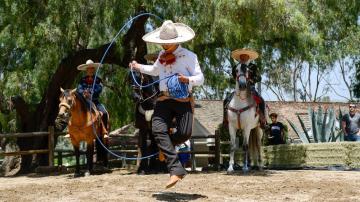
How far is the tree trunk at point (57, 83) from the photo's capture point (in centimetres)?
1360

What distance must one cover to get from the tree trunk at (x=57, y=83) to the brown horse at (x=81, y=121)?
2429 millimetres

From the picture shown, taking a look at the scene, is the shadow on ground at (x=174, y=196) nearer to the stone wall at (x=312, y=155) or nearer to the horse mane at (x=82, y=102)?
the horse mane at (x=82, y=102)

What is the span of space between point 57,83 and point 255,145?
597 centimetres

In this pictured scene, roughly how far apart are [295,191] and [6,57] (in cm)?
1183

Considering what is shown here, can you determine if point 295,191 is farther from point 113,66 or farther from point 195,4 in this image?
point 113,66

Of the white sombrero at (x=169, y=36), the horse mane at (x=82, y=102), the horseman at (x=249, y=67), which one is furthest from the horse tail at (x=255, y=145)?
the white sombrero at (x=169, y=36)

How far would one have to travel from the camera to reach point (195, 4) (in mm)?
12477

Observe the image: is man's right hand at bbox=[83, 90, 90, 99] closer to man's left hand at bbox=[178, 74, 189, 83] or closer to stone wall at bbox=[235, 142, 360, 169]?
man's left hand at bbox=[178, 74, 189, 83]

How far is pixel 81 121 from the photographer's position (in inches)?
438

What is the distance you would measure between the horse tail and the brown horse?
A: 10.7ft

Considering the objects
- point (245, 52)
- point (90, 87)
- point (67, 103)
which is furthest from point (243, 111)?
point (67, 103)

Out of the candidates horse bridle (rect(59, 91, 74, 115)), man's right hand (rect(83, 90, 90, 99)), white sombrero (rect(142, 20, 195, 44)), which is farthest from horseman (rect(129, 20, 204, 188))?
man's right hand (rect(83, 90, 90, 99))

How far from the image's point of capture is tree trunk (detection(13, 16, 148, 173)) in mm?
13602

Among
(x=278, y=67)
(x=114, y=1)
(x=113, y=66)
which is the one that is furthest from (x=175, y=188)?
(x=113, y=66)
